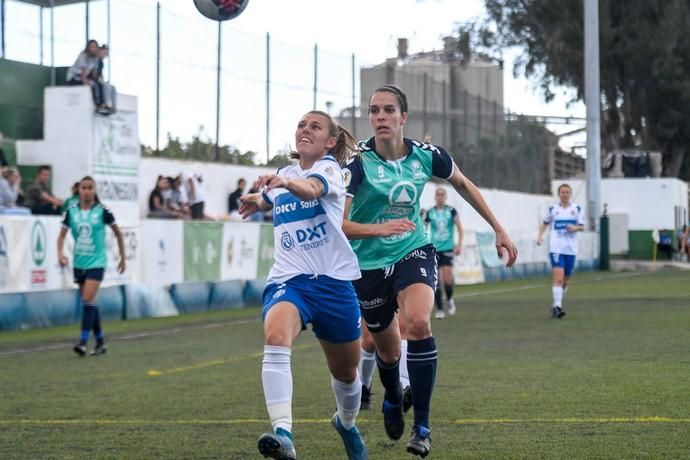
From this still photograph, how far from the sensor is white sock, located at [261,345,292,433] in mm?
6797

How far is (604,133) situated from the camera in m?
61.8

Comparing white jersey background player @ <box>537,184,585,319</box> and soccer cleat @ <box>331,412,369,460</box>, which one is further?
white jersey background player @ <box>537,184,585,319</box>

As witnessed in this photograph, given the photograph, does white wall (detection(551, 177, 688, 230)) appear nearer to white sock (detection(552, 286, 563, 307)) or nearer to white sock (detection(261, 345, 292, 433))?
white sock (detection(552, 286, 563, 307))

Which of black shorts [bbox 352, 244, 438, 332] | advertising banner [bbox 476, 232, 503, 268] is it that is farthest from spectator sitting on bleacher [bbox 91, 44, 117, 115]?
black shorts [bbox 352, 244, 438, 332]

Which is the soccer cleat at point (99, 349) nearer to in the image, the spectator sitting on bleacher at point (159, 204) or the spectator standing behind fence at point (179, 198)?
the spectator sitting on bleacher at point (159, 204)

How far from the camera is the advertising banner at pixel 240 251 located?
26016mm

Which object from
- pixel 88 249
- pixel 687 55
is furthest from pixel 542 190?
pixel 88 249

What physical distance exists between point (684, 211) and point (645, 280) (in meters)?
28.3

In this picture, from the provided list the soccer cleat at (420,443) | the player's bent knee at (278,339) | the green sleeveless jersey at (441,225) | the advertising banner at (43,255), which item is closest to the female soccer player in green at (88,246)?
the advertising banner at (43,255)

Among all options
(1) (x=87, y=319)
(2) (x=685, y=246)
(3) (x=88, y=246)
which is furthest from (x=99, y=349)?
(2) (x=685, y=246)

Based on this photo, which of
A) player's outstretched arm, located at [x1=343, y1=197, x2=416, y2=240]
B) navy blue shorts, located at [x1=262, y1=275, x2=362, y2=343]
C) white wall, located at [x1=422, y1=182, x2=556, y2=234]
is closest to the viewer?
navy blue shorts, located at [x1=262, y1=275, x2=362, y2=343]

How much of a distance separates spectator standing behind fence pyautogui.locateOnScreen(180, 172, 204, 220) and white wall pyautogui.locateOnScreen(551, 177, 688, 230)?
104 feet

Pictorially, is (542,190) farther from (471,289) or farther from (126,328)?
(126,328)

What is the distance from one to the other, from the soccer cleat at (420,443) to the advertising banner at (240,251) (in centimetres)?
1830
